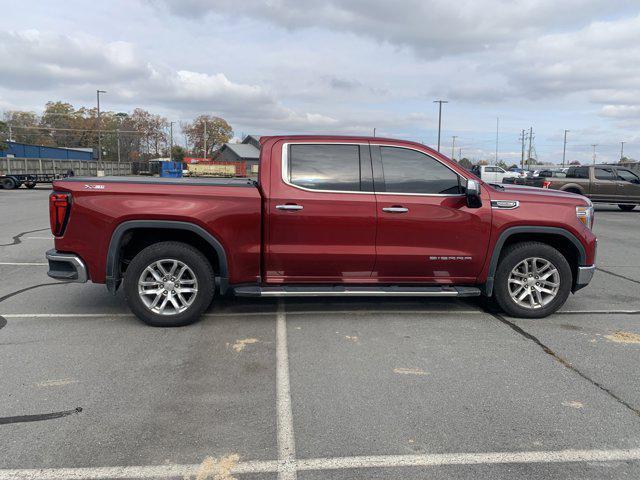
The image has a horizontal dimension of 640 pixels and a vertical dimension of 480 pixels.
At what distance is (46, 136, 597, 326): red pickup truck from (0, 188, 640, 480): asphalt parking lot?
41cm

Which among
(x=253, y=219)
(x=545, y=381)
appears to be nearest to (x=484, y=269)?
(x=545, y=381)

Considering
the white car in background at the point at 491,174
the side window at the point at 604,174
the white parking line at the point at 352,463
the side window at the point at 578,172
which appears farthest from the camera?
the white car in background at the point at 491,174

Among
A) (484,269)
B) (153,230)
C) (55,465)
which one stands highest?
(153,230)

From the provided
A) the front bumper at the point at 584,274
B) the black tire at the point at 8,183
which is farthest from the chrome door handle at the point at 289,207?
the black tire at the point at 8,183

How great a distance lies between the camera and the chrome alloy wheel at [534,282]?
5.54 m

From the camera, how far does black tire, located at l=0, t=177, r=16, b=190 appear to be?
1136 inches

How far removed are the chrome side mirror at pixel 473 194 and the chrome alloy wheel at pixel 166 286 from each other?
113 inches

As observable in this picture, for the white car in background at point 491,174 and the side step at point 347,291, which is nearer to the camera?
the side step at point 347,291

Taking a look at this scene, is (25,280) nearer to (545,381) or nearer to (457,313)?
(457,313)

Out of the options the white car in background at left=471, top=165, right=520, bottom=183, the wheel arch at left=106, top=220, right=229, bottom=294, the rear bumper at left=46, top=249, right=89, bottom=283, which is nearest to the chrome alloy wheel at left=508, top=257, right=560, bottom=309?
the wheel arch at left=106, top=220, right=229, bottom=294

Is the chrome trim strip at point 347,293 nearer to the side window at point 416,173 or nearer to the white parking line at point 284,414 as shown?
the white parking line at point 284,414

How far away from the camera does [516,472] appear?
113 inches

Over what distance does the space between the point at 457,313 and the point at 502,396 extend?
2.15 m

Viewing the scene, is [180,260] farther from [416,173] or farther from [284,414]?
[416,173]
